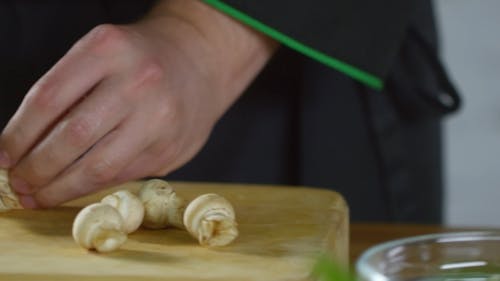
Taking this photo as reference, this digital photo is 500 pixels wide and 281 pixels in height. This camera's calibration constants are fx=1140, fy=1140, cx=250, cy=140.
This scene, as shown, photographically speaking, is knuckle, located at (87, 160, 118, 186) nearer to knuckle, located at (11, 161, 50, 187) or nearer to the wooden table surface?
knuckle, located at (11, 161, 50, 187)

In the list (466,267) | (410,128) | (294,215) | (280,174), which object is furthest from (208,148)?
(466,267)

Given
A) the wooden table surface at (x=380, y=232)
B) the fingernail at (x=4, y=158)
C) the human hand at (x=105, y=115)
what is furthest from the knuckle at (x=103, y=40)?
the wooden table surface at (x=380, y=232)

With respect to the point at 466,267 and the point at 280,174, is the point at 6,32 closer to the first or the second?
the point at 280,174

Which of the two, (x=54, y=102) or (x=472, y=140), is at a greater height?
(x=54, y=102)

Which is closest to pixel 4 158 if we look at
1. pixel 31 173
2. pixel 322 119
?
pixel 31 173

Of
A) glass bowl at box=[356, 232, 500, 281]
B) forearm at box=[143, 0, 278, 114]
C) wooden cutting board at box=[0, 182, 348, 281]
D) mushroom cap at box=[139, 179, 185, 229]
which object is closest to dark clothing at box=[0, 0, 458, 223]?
forearm at box=[143, 0, 278, 114]

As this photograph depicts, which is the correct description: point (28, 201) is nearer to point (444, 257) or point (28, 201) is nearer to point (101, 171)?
point (101, 171)

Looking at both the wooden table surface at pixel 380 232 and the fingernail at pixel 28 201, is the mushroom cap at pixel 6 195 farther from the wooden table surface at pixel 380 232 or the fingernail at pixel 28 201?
the wooden table surface at pixel 380 232
